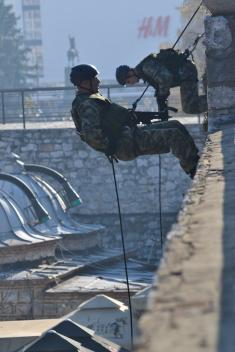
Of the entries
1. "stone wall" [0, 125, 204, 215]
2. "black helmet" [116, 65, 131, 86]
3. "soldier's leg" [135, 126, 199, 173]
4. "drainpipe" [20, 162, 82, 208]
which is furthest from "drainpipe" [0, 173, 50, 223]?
"soldier's leg" [135, 126, 199, 173]

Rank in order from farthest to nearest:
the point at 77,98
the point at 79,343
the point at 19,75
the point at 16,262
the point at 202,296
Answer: the point at 19,75
the point at 16,262
the point at 79,343
the point at 77,98
the point at 202,296

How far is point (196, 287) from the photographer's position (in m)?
3.51

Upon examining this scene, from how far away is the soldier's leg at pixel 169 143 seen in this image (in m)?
8.76

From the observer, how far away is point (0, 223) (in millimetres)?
23000

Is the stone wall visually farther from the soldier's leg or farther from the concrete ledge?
the concrete ledge

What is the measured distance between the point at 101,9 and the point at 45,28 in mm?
4705

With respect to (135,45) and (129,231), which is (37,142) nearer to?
(129,231)

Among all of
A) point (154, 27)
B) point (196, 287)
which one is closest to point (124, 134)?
point (196, 287)

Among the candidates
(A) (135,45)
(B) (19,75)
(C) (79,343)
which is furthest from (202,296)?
(A) (135,45)

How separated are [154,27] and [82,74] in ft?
265

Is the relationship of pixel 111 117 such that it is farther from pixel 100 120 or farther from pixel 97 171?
pixel 97 171

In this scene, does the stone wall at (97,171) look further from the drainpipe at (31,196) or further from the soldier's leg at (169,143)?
the soldier's leg at (169,143)

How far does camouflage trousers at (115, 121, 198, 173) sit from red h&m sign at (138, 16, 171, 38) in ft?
254

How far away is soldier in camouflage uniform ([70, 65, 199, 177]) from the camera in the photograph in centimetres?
879
